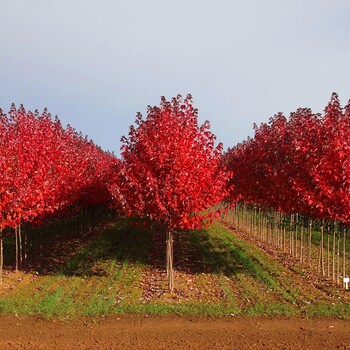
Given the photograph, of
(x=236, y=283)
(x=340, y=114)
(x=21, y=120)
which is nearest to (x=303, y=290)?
(x=236, y=283)

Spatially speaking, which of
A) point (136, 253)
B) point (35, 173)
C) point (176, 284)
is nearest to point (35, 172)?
point (35, 173)

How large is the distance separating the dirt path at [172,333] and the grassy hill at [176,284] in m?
0.89

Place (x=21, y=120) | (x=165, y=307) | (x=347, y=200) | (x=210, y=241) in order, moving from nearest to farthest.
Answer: (x=165, y=307) < (x=347, y=200) < (x=21, y=120) < (x=210, y=241)

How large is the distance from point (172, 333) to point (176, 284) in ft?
21.2

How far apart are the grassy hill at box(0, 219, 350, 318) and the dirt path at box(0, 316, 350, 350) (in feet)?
2.91

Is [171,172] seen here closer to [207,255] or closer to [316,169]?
[316,169]

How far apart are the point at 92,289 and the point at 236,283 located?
253 inches

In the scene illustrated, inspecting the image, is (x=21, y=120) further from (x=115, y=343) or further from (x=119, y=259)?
(x=115, y=343)

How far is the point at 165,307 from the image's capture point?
49.5 ft

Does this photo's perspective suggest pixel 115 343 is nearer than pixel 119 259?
Yes

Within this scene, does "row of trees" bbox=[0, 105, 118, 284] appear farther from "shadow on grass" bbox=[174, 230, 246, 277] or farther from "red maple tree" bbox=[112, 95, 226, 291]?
"shadow on grass" bbox=[174, 230, 246, 277]

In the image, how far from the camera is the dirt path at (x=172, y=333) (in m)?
11.6

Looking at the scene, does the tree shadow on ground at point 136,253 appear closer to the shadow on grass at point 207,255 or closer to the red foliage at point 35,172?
the shadow on grass at point 207,255

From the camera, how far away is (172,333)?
12.5 metres
